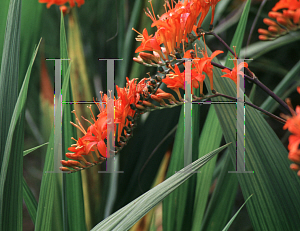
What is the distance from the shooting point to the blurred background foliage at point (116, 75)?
0.52 metres

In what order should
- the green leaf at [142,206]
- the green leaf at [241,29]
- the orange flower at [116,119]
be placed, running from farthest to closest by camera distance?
1. the green leaf at [241,29]
2. the orange flower at [116,119]
3. the green leaf at [142,206]

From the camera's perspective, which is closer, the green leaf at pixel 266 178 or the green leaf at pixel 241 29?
the green leaf at pixel 266 178

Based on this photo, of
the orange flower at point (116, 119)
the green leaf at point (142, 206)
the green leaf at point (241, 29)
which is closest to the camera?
the green leaf at point (142, 206)

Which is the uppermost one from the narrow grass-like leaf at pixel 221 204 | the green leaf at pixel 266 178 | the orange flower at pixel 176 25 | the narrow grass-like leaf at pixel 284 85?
the orange flower at pixel 176 25

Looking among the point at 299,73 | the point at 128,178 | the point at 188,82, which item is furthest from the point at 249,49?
the point at 128,178

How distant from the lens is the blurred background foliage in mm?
516

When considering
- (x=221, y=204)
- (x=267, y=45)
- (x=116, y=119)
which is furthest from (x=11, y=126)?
(x=267, y=45)

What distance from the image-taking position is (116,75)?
527 mm

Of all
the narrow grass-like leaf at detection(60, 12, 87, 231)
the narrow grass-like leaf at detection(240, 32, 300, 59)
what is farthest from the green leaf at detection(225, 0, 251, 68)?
the narrow grass-like leaf at detection(60, 12, 87, 231)

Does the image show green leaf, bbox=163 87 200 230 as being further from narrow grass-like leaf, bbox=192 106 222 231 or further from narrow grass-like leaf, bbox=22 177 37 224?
narrow grass-like leaf, bbox=22 177 37 224

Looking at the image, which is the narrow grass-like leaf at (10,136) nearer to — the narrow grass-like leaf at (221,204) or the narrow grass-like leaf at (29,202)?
the narrow grass-like leaf at (29,202)

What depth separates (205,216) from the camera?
48 cm

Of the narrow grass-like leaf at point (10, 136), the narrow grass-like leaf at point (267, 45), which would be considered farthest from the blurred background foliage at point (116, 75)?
A: the narrow grass-like leaf at point (10, 136)

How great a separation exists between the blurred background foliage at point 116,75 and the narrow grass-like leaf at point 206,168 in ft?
0.15
